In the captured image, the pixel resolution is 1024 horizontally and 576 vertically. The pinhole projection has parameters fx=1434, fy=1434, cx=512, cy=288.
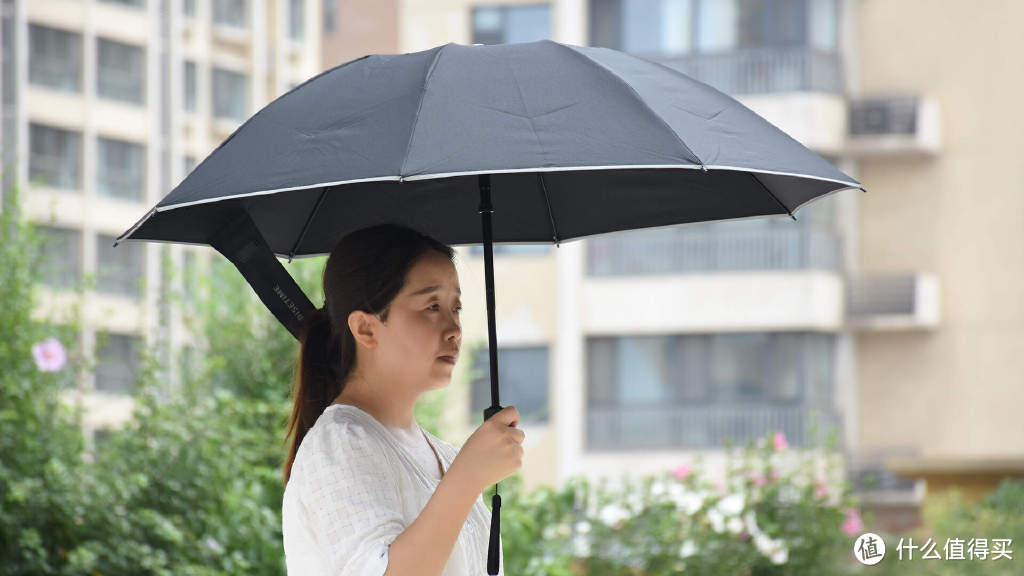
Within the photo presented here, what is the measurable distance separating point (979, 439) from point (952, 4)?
3991 mm

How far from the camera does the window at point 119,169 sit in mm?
19406

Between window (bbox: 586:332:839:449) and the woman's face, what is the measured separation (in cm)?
1136

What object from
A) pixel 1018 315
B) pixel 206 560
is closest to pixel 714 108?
pixel 206 560

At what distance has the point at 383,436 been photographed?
1.55 m

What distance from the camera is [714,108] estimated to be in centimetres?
164

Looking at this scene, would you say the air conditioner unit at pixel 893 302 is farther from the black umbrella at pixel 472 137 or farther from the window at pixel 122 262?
the black umbrella at pixel 472 137

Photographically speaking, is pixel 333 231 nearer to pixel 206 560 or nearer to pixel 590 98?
pixel 590 98

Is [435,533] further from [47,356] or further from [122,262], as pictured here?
[122,262]

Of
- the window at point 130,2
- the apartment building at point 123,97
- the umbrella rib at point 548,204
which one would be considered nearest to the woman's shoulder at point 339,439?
the umbrella rib at point 548,204

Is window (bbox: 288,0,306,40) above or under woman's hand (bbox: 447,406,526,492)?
above

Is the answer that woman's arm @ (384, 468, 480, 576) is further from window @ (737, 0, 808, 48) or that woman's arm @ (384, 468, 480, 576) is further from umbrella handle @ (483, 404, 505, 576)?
window @ (737, 0, 808, 48)

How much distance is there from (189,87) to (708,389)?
36.1 ft

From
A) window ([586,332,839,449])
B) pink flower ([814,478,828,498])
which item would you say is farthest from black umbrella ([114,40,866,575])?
window ([586,332,839,449])

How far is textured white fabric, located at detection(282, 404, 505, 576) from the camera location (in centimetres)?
143
